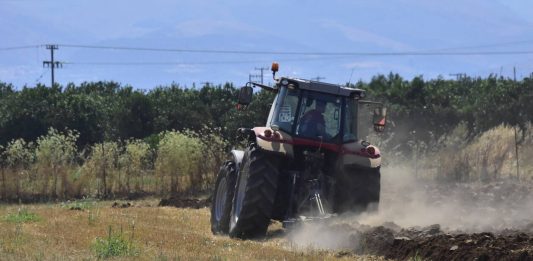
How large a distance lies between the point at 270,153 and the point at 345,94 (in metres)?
1.77

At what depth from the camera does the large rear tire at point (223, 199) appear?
12.2 meters

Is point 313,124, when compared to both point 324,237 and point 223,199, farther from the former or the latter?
point 223,199

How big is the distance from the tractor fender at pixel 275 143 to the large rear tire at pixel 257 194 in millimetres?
108

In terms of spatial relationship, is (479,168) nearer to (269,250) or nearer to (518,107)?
(518,107)

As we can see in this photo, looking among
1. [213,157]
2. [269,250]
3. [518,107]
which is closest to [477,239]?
[269,250]

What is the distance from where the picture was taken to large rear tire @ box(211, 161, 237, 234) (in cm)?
1216

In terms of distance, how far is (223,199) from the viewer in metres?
13.1

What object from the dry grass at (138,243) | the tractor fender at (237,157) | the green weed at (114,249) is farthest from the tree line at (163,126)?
the green weed at (114,249)

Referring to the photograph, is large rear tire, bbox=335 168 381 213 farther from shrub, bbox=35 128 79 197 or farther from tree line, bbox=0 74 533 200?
shrub, bbox=35 128 79 197

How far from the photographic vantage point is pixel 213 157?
25.9 meters

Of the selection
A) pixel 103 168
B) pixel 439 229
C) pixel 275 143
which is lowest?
pixel 103 168

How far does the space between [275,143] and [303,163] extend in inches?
26.5

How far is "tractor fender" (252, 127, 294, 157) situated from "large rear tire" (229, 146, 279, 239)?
0.11 metres

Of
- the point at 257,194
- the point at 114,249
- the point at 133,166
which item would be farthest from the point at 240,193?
the point at 133,166
